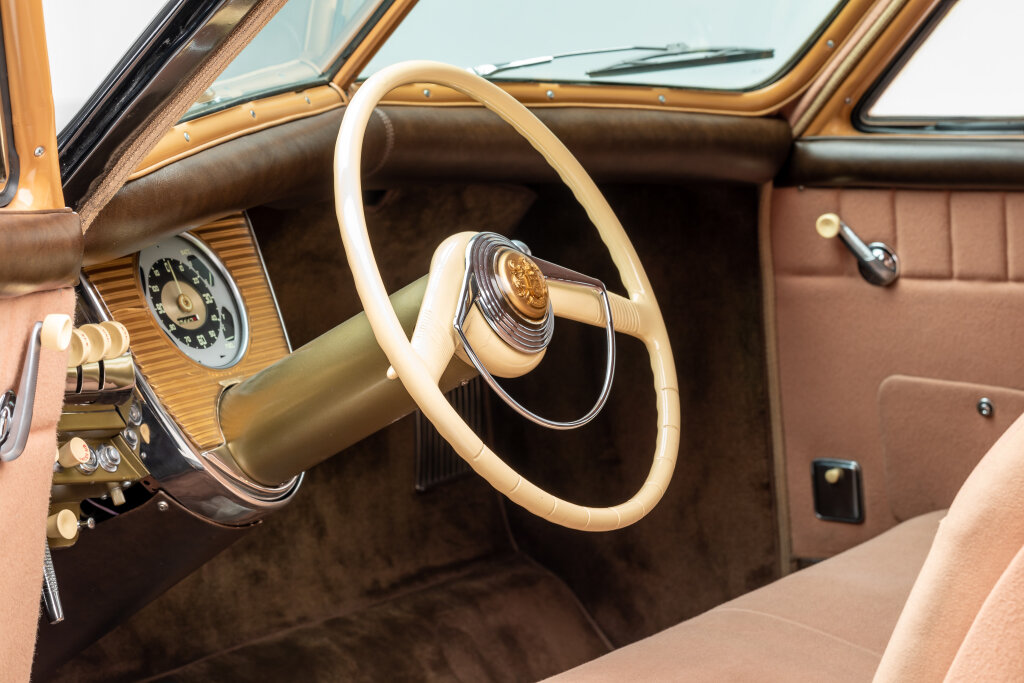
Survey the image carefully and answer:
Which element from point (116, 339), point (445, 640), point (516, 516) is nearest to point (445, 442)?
point (516, 516)

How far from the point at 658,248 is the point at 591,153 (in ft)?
1.32

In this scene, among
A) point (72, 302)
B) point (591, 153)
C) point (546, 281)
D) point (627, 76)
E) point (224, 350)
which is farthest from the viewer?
point (627, 76)

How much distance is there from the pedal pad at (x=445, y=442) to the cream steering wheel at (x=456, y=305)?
0.85 meters

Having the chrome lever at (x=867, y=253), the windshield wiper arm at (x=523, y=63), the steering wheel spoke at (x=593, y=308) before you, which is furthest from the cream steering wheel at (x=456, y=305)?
the chrome lever at (x=867, y=253)

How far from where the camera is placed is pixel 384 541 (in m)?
2.23

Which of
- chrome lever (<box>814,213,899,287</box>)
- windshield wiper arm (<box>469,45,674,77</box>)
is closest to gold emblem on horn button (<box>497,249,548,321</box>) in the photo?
windshield wiper arm (<box>469,45,674,77</box>)

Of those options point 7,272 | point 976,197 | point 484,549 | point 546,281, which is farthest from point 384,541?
point 7,272

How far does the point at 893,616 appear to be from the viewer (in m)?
1.42

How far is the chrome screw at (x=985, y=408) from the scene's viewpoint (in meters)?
1.87

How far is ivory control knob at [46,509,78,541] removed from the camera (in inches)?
44.5

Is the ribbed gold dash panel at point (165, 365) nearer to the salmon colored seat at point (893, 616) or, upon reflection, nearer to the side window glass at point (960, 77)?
the salmon colored seat at point (893, 616)

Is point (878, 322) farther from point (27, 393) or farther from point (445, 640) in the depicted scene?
point (27, 393)

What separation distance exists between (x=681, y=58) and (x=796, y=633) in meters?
1.09

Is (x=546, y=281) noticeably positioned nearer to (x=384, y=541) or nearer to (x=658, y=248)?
(x=658, y=248)
